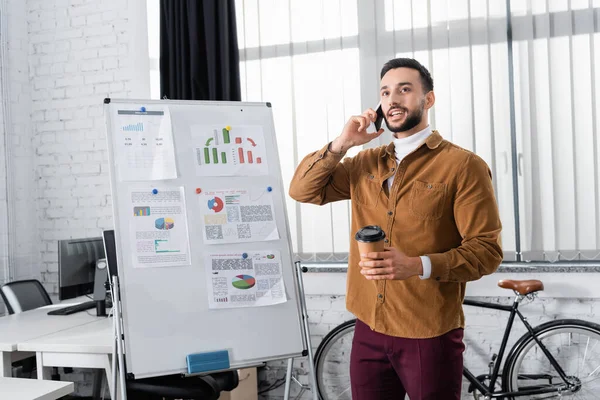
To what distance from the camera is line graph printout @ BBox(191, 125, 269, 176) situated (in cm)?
224

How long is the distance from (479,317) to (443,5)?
1662 millimetres

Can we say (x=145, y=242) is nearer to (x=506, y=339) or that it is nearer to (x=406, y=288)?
(x=406, y=288)

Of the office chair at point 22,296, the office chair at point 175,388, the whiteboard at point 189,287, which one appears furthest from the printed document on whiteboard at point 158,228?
the office chair at point 22,296

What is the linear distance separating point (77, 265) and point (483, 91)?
2.27 m

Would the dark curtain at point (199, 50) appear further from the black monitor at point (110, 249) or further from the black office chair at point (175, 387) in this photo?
the black office chair at point (175, 387)

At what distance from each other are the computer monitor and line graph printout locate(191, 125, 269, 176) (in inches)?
44.3

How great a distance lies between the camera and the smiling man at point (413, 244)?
1.68m

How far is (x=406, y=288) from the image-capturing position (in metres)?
1.77

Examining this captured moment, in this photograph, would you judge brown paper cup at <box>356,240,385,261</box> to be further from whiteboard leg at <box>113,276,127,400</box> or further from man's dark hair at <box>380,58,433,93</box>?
whiteboard leg at <box>113,276,127,400</box>

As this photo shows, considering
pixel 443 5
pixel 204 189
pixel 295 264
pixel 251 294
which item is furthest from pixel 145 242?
pixel 443 5

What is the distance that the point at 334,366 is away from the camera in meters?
3.36

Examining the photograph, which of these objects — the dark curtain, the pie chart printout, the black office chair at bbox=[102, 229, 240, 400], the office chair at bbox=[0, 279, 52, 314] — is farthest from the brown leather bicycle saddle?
the office chair at bbox=[0, 279, 52, 314]

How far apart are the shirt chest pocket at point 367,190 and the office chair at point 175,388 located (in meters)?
0.93

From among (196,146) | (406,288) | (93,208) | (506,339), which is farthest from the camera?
(93,208)
